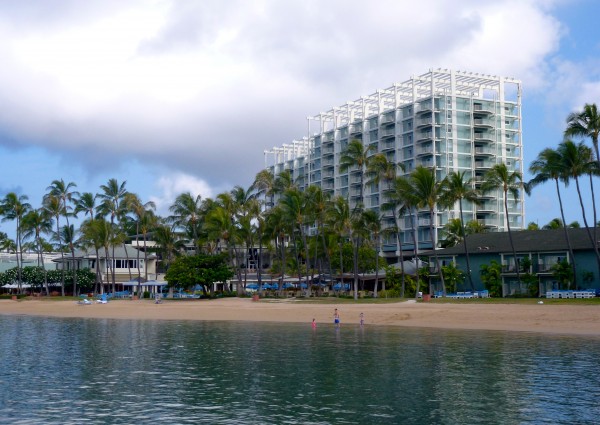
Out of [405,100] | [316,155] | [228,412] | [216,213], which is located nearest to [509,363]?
[228,412]

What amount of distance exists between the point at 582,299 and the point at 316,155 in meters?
104

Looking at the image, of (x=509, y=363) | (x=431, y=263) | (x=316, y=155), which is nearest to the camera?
(x=509, y=363)

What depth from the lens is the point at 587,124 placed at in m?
58.9

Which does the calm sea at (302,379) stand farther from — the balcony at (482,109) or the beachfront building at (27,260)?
the balcony at (482,109)

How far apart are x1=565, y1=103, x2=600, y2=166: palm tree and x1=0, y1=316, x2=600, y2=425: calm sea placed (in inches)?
947

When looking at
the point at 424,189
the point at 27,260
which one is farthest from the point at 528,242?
the point at 27,260

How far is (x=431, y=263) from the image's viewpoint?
78.8 m

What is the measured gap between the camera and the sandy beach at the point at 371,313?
4709 centimetres

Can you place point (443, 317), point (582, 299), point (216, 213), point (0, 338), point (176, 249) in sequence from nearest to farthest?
point (0, 338) → point (443, 317) → point (582, 299) → point (216, 213) → point (176, 249)

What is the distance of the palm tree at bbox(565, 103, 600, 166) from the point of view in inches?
2296

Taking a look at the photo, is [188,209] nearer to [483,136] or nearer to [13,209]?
[13,209]

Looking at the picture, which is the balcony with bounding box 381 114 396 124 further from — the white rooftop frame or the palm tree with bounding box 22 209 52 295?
the palm tree with bounding box 22 209 52 295

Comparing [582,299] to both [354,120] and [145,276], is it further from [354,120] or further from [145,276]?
[354,120]

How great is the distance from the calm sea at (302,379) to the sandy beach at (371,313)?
564 centimetres
